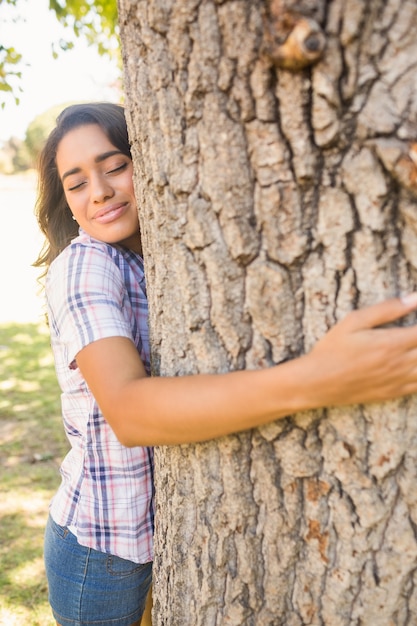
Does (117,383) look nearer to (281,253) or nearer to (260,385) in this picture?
(260,385)

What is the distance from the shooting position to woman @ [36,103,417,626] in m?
1.28

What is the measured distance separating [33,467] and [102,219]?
3.35 meters

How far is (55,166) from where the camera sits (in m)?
2.27

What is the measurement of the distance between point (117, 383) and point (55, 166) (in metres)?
1.07

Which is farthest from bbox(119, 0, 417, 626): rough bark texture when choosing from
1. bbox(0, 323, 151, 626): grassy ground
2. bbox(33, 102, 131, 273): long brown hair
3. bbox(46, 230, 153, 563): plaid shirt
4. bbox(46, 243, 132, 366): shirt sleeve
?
bbox(0, 323, 151, 626): grassy ground

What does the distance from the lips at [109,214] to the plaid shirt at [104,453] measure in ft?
0.23

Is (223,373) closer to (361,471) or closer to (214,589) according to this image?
(361,471)

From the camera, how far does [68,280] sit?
1705 mm

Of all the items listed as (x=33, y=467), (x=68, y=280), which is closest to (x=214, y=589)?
(x=68, y=280)

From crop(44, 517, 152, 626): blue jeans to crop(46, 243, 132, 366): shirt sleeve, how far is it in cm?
64

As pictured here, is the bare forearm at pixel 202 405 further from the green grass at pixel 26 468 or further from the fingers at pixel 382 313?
the green grass at pixel 26 468

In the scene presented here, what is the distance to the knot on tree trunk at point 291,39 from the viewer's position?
3.84 ft

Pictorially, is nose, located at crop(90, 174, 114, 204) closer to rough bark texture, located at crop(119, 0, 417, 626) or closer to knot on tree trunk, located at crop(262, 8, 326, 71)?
rough bark texture, located at crop(119, 0, 417, 626)

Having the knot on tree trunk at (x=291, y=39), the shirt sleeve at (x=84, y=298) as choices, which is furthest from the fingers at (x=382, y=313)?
the shirt sleeve at (x=84, y=298)
